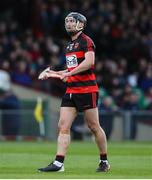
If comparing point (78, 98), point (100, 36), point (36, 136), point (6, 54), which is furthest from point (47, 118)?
point (78, 98)

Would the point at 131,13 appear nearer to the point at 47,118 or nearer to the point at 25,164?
the point at 47,118

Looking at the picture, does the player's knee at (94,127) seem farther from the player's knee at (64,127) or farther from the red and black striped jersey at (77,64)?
the red and black striped jersey at (77,64)

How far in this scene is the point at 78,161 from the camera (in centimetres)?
1650

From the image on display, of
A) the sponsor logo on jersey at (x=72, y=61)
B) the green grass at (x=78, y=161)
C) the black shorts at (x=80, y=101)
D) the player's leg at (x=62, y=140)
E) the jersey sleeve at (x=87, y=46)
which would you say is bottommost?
the green grass at (x=78, y=161)

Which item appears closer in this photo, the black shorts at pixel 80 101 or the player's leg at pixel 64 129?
the player's leg at pixel 64 129

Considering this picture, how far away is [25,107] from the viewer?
26547 millimetres

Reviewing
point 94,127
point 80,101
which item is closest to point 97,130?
point 94,127

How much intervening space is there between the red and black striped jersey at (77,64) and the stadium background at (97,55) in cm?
1133

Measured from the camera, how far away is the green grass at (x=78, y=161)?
13430 mm

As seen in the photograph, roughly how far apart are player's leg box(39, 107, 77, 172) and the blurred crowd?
41.7ft

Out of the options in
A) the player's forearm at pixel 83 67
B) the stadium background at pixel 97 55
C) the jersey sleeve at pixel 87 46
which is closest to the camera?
the player's forearm at pixel 83 67

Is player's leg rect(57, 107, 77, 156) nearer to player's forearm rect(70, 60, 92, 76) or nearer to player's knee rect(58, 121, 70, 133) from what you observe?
player's knee rect(58, 121, 70, 133)

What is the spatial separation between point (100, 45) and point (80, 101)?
17452mm

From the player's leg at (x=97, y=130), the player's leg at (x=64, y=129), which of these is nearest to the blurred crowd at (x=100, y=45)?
the player's leg at (x=97, y=130)
